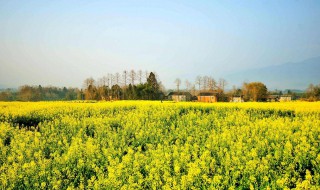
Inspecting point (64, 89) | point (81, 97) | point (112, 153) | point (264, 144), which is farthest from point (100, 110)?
point (64, 89)

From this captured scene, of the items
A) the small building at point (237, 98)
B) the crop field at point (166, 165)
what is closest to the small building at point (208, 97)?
the small building at point (237, 98)

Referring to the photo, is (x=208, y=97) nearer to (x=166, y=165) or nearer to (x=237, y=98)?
(x=237, y=98)

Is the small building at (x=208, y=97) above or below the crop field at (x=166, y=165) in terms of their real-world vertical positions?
above

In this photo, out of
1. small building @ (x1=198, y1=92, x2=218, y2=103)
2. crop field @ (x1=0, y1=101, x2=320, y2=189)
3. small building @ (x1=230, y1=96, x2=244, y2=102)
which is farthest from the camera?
small building @ (x1=230, y1=96, x2=244, y2=102)

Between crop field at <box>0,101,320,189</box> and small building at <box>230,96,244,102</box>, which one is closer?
crop field at <box>0,101,320,189</box>

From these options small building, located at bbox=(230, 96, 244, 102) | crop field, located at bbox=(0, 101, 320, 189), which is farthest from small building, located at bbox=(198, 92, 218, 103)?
crop field, located at bbox=(0, 101, 320, 189)

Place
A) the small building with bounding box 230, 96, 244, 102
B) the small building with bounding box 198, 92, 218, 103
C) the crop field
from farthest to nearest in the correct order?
the small building with bounding box 230, 96, 244, 102
the small building with bounding box 198, 92, 218, 103
the crop field

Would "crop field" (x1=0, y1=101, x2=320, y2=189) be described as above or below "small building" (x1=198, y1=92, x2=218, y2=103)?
below

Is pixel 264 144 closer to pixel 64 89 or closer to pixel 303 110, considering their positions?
pixel 303 110

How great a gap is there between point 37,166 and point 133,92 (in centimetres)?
6574

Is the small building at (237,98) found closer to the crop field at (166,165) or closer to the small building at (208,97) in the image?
the small building at (208,97)

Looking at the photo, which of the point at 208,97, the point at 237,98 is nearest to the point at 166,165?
the point at 208,97

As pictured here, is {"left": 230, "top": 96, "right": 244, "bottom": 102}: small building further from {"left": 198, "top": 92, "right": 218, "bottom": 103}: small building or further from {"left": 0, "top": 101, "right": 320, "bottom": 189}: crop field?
{"left": 0, "top": 101, "right": 320, "bottom": 189}: crop field

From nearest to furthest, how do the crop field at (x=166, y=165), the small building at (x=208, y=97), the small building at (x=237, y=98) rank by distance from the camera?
the crop field at (x=166, y=165) → the small building at (x=208, y=97) → the small building at (x=237, y=98)
